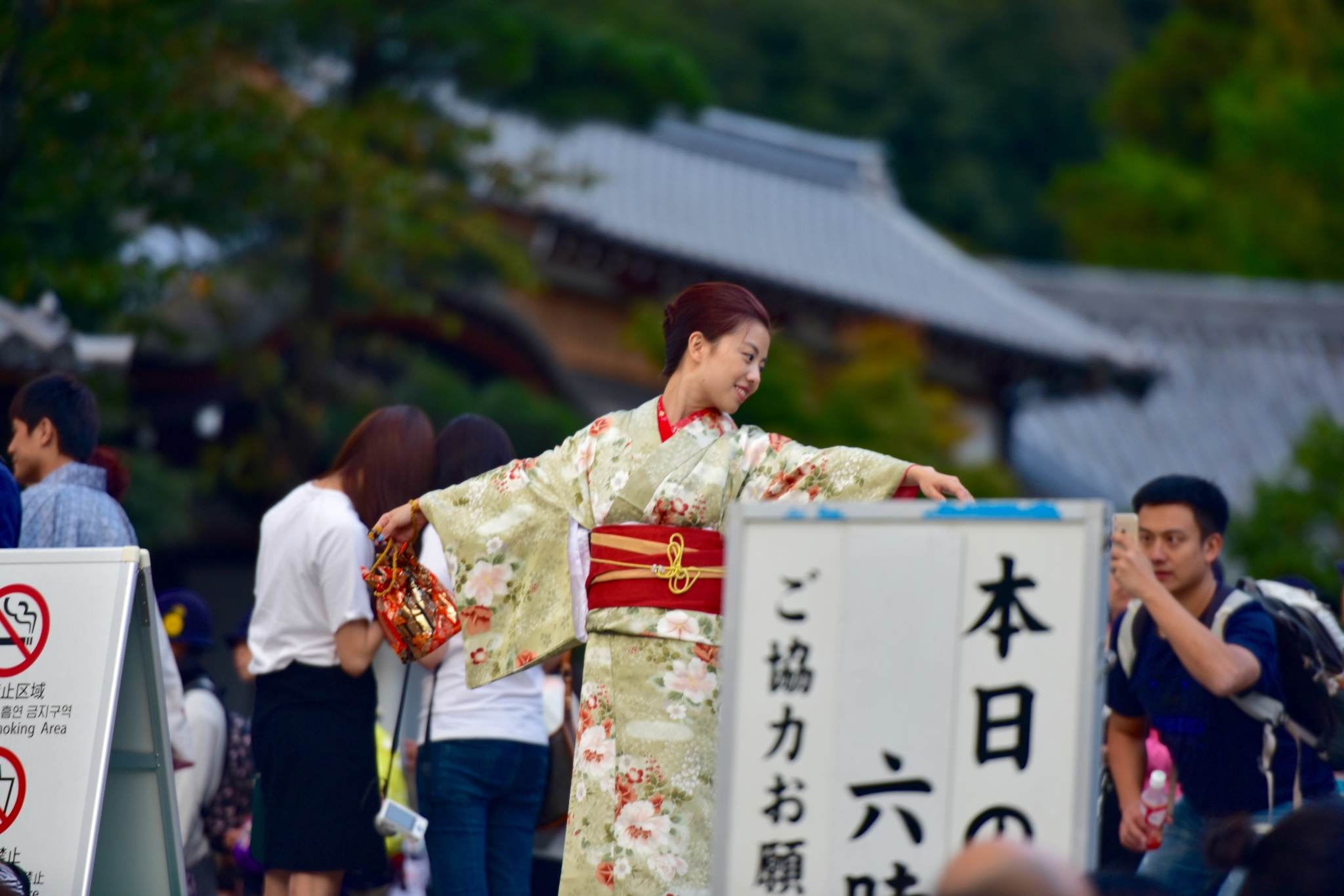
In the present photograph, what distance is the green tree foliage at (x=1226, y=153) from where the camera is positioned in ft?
73.4

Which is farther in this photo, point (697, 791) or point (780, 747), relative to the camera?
point (697, 791)

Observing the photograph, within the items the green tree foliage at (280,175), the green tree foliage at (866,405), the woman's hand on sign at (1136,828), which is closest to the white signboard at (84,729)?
the woman's hand on sign at (1136,828)

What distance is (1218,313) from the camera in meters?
21.9

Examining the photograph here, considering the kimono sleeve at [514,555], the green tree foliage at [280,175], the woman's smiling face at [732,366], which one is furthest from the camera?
the green tree foliage at [280,175]

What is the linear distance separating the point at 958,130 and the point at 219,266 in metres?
18.8

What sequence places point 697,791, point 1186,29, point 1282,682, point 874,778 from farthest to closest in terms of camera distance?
point 1186,29 → point 1282,682 → point 697,791 → point 874,778

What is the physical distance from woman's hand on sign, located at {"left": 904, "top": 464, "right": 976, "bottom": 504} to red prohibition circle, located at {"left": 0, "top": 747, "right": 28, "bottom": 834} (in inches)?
93.6

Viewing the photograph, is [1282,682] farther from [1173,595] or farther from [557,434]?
[557,434]

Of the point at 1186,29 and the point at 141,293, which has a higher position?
the point at 1186,29

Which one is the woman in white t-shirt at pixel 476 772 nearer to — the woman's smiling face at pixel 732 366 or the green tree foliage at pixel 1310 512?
the woman's smiling face at pixel 732 366

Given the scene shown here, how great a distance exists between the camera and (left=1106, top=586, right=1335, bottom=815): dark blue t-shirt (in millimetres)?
4047

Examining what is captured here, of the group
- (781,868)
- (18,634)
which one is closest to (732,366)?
(781,868)

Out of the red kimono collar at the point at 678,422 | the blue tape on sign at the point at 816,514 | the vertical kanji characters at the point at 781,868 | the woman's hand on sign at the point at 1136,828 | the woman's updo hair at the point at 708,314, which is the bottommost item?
the vertical kanji characters at the point at 781,868

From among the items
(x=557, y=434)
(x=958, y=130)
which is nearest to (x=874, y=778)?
(x=557, y=434)
